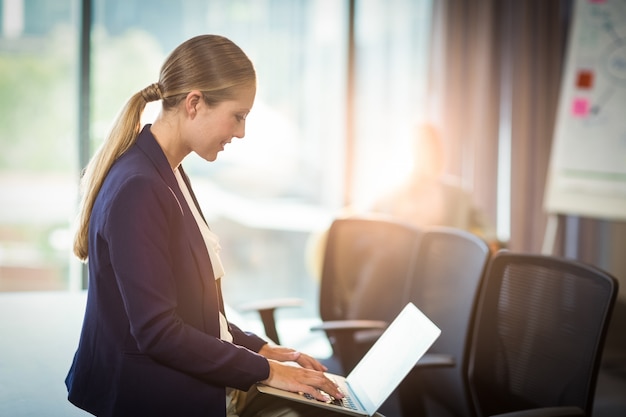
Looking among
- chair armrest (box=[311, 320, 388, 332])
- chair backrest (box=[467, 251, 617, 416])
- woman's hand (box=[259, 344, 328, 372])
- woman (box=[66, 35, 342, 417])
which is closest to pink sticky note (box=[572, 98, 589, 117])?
chair armrest (box=[311, 320, 388, 332])

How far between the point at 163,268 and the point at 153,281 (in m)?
0.03

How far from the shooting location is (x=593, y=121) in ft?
13.7

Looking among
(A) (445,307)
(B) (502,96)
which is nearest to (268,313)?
(A) (445,307)

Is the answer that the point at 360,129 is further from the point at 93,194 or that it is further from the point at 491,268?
the point at 93,194

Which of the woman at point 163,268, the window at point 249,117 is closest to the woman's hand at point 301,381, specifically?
the woman at point 163,268

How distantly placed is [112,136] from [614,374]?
11.1ft

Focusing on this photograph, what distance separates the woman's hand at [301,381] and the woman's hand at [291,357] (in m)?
0.17

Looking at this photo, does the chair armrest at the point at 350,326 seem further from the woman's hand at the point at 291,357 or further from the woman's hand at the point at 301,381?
the woman's hand at the point at 301,381

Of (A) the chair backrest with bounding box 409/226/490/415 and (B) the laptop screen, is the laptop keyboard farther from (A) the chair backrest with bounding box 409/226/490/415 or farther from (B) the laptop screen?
(A) the chair backrest with bounding box 409/226/490/415

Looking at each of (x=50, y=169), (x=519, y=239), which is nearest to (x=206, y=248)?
(x=50, y=169)

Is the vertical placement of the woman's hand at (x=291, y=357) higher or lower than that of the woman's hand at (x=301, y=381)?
lower

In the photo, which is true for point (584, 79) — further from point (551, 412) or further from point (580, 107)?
point (551, 412)

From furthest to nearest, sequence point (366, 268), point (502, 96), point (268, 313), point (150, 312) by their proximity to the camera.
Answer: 1. point (502, 96)
2. point (366, 268)
3. point (268, 313)
4. point (150, 312)

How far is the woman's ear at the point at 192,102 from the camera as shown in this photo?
1.38 metres
